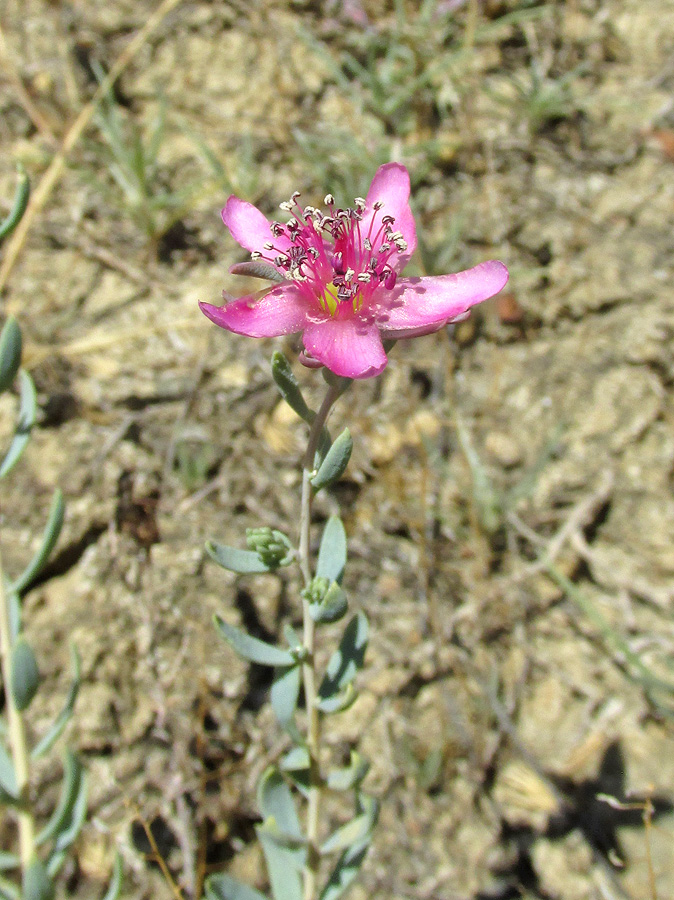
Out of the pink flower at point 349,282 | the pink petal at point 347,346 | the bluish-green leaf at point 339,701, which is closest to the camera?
the pink petal at point 347,346

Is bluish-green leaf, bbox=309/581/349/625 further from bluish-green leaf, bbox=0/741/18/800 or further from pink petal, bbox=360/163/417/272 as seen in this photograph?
bluish-green leaf, bbox=0/741/18/800

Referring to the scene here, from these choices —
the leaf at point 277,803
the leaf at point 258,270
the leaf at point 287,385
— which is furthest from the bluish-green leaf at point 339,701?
the leaf at point 258,270

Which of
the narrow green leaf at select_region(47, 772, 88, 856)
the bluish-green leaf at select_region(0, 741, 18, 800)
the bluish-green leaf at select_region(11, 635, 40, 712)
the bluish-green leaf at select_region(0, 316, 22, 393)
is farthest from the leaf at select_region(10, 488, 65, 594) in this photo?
the narrow green leaf at select_region(47, 772, 88, 856)

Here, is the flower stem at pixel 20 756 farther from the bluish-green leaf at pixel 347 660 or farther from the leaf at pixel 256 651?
the bluish-green leaf at pixel 347 660

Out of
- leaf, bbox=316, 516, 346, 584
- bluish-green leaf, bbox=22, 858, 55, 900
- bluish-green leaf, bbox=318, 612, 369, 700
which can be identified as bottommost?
bluish-green leaf, bbox=22, 858, 55, 900

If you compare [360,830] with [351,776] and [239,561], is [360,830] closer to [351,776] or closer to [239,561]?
[351,776]

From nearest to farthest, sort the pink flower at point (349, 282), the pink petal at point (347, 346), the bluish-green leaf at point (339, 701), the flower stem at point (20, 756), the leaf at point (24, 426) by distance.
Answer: the pink petal at point (347, 346) < the pink flower at point (349, 282) < the bluish-green leaf at point (339, 701) < the flower stem at point (20, 756) < the leaf at point (24, 426)

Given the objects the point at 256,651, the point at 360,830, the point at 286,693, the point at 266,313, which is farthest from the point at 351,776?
the point at 266,313
